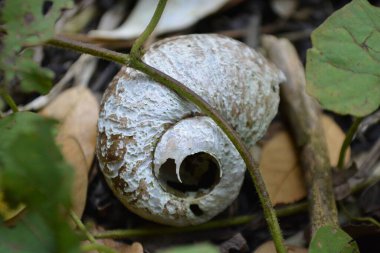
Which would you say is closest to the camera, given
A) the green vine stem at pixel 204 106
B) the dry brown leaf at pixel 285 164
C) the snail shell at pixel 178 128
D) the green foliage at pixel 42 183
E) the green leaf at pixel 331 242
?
the green foliage at pixel 42 183

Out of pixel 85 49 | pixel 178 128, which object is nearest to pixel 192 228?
pixel 178 128

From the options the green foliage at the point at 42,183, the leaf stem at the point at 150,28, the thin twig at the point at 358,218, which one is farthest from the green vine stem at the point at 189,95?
the green foliage at the point at 42,183

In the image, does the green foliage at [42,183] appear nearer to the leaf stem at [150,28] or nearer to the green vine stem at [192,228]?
the leaf stem at [150,28]

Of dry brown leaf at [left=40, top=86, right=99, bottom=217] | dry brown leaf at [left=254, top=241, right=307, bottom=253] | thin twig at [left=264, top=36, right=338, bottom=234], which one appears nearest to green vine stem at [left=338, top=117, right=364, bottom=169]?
thin twig at [left=264, top=36, right=338, bottom=234]

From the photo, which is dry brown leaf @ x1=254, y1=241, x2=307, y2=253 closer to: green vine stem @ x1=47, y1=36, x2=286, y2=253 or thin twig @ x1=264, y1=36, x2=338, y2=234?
thin twig @ x1=264, y1=36, x2=338, y2=234

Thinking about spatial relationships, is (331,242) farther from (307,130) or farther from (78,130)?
(78,130)

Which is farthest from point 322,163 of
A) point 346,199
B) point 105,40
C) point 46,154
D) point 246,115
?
point 46,154

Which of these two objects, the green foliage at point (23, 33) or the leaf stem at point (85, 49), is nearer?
the green foliage at point (23, 33)
